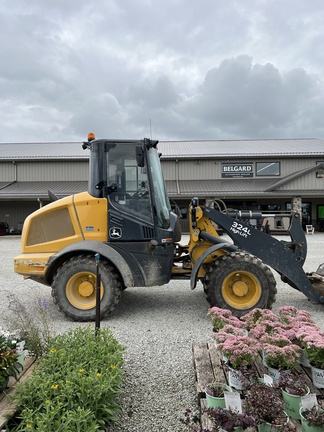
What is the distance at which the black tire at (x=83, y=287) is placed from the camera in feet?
17.3

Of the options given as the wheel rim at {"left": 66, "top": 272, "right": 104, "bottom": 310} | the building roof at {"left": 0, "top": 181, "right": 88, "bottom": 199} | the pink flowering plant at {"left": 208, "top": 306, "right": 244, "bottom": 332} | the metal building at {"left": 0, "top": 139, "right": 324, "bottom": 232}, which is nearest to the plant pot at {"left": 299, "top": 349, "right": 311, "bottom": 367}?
the pink flowering plant at {"left": 208, "top": 306, "right": 244, "bottom": 332}

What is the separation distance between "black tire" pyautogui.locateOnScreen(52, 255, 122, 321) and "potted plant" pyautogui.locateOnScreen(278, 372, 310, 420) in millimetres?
3149

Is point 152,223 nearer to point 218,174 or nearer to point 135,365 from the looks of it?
point 135,365

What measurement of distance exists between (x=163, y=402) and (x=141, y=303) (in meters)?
3.38

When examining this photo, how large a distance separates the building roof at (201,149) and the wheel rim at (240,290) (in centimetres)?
2113

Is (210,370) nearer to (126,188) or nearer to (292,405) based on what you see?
(292,405)

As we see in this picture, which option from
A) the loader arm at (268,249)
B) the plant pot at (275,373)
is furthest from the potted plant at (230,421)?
the loader arm at (268,249)

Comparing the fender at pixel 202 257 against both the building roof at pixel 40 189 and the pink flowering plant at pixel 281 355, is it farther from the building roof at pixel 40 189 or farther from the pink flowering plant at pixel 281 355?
the building roof at pixel 40 189

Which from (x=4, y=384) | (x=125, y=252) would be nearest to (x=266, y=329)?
(x=4, y=384)

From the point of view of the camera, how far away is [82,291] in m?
5.42

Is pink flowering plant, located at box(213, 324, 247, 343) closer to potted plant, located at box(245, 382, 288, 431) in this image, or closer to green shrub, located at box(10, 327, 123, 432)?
potted plant, located at box(245, 382, 288, 431)

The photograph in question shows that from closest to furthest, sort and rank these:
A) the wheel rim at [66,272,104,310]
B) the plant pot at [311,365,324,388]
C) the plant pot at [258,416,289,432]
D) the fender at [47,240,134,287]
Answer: the plant pot at [258,416,289,432] < the plant pot at [311,365,324,388] < the fender at [47,240,134,287] < the wheel rim at [66,272,104,310]

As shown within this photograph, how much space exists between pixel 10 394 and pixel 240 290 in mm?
3693

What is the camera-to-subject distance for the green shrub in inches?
87.6
